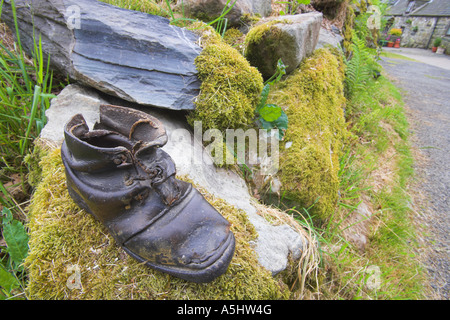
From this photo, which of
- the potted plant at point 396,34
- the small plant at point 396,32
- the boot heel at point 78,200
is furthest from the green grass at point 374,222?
the small plant at point 396,32

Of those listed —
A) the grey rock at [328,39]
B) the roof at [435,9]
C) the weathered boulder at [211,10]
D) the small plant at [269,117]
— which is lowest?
the small plant at [269,117]

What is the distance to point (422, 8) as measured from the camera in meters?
23.6

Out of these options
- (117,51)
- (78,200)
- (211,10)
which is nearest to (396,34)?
(211,10)

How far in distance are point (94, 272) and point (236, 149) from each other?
1470 mm

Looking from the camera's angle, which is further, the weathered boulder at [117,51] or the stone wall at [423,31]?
the stone wall at [423,31]

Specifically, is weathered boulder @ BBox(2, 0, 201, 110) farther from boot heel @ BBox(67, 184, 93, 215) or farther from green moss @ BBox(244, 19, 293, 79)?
boot heel @ BBox(67, 184, 93, 215)

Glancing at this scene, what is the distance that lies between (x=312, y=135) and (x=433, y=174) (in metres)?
2.68

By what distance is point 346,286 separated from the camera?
1825 millimetres

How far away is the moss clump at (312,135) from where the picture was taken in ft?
7.41

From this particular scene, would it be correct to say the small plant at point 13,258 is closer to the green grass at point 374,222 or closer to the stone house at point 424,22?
the green grass at point 374,222

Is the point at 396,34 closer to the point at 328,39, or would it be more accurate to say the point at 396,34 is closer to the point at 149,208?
the point at 328,39

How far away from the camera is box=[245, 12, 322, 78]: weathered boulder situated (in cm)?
263
